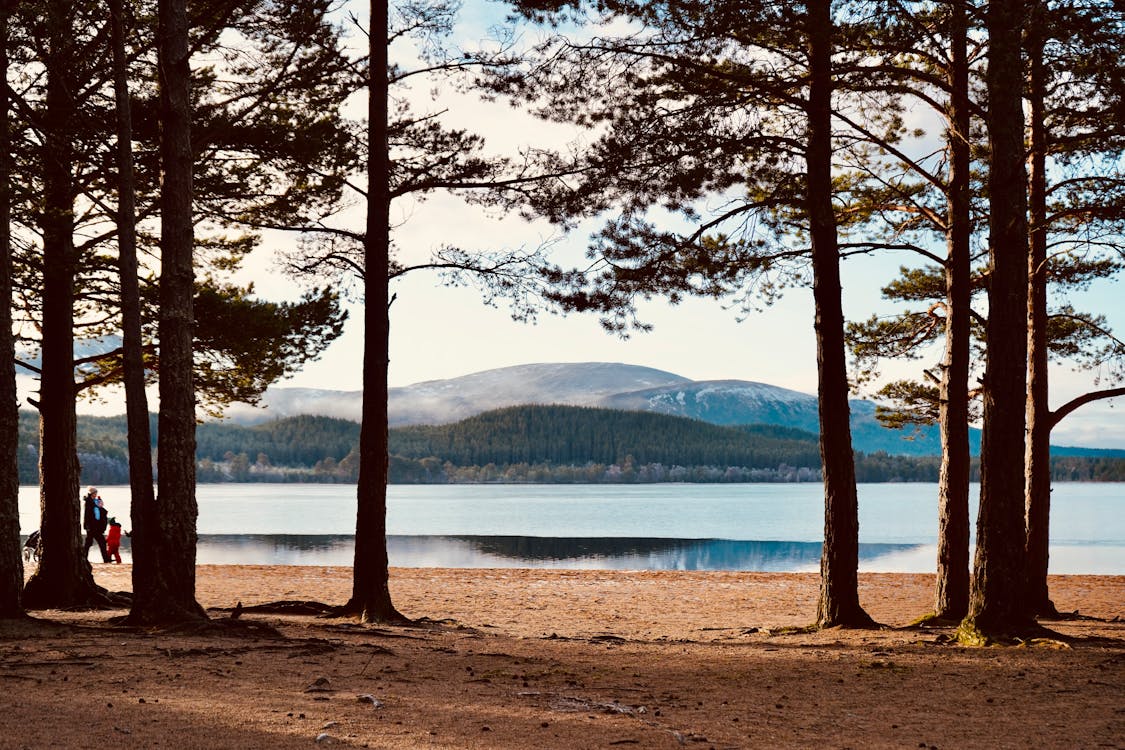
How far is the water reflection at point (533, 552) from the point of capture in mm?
29250

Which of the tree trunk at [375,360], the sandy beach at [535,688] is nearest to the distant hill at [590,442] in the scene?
the tree trunk at [375,360]

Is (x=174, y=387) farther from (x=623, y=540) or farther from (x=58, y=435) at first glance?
(x=623, y=540)

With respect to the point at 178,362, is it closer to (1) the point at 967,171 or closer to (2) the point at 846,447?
(2) the point at 846,447

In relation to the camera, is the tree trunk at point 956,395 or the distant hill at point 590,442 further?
the distant hill at point 590,442

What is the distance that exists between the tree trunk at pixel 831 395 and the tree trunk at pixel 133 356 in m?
6.81

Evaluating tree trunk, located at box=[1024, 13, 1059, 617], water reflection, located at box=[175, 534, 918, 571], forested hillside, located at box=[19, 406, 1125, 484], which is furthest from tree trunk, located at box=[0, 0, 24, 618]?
forested hillside, located at box=[19, 406, 1125, 484]

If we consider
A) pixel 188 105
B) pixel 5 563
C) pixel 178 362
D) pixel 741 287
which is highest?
pixel 188 105

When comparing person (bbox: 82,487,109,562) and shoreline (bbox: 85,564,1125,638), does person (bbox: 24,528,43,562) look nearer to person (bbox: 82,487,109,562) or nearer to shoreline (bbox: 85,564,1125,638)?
person (bbox: 82,487,109,562)

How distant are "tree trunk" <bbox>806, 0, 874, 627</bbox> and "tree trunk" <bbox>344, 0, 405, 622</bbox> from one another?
184 inches

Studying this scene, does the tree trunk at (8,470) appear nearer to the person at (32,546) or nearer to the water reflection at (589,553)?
the person at (32,546)

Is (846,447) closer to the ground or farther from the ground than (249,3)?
closer to the ground

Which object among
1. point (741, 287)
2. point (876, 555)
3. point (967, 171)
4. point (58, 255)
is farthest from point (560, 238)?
point (876, 555)

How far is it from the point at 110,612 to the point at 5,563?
96.3 inches

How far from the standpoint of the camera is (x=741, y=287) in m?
12.6
